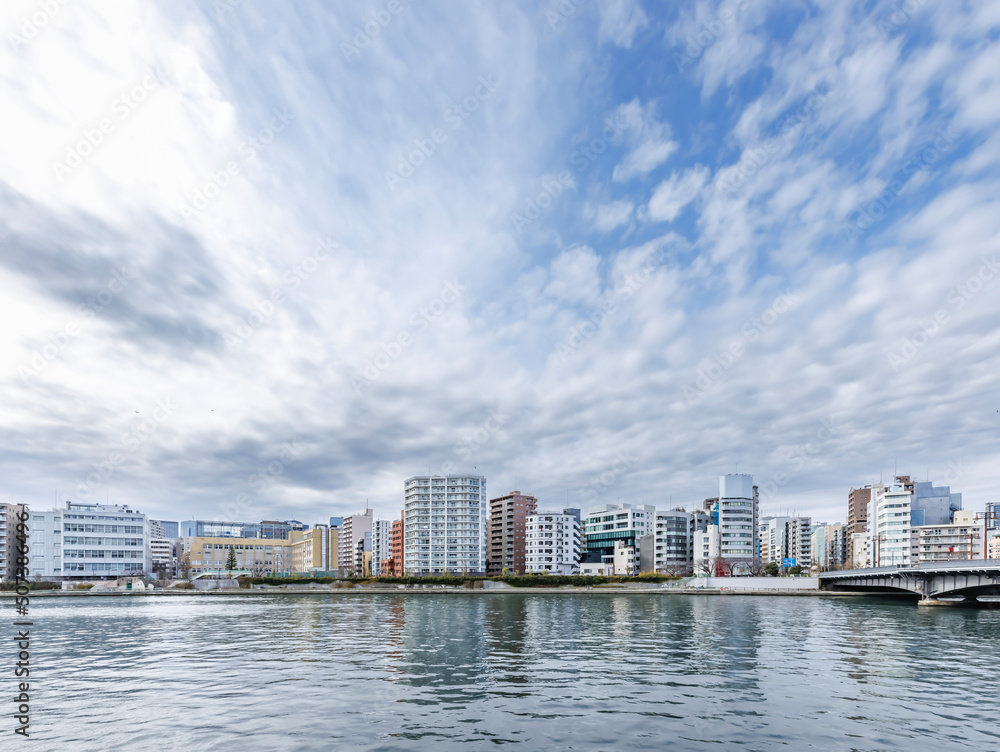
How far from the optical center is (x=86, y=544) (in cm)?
17475

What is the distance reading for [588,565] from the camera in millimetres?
190125

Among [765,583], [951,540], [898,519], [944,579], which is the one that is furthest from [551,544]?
[951,540]

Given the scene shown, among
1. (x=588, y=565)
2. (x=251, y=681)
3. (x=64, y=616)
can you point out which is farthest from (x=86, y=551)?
(x=251, y=681)

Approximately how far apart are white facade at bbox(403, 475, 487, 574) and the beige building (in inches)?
5232

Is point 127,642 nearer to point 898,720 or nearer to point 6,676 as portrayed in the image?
point 6,676

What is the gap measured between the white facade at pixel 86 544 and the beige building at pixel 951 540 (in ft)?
783

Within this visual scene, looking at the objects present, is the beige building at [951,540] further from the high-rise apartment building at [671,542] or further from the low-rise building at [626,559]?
the low-rise building at [626,559]

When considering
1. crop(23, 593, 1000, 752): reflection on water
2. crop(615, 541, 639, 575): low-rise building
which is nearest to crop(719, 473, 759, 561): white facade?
crop(615, 541, 639, 575): low-rise building

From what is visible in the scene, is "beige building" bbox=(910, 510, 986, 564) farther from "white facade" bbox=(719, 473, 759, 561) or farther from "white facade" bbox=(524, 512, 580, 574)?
"white facade" bbox=(524, 512, 580, 574)

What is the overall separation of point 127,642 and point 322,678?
1120 inches

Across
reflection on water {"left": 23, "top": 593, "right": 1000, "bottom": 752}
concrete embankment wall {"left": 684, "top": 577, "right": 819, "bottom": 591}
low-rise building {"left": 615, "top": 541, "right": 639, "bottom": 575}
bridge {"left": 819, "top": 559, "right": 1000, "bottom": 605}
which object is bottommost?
low-rise building {"left": 615, "top": 541, "right": 639, "bottom": 575}

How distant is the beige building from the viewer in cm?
17312

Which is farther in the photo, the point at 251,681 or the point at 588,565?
the point at 588,565

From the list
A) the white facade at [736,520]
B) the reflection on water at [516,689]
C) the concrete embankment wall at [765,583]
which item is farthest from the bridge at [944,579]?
the white facade at [736,520]
